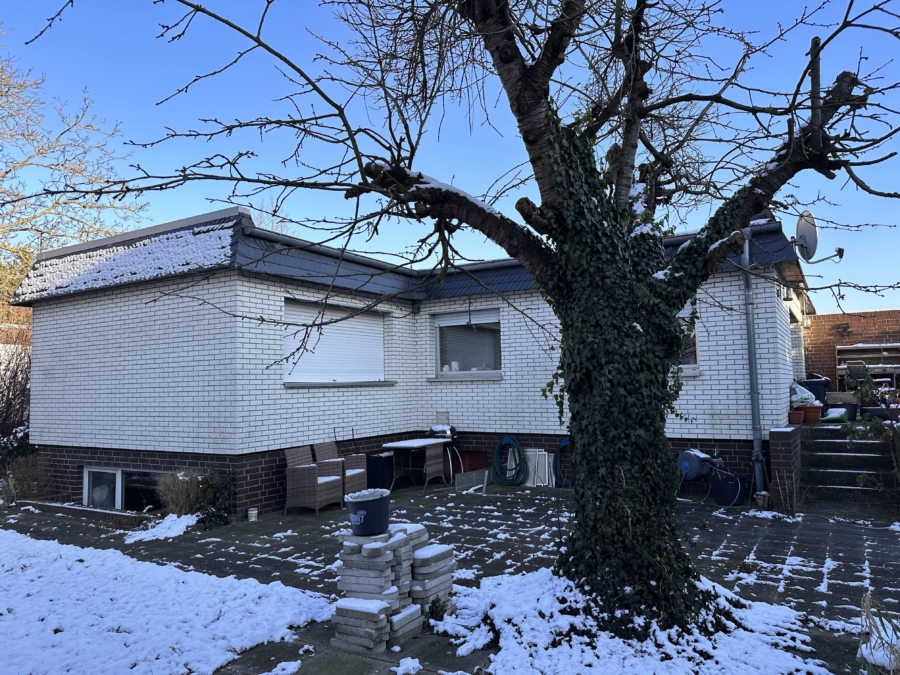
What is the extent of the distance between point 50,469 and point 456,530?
7470 millimetres

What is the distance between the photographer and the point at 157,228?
8.87 meters

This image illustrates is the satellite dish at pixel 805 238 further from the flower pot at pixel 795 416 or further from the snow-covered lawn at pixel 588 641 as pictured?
the snow-covered lawn at pixel 588 641

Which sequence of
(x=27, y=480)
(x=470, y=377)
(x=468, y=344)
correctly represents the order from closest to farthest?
(x=27, y=480) → (x=470, y=377) → (x=468, y=344)

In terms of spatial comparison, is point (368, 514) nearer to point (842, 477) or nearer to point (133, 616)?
point (133, 616)

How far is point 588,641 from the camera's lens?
141 inches

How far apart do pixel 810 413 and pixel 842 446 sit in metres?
0.67

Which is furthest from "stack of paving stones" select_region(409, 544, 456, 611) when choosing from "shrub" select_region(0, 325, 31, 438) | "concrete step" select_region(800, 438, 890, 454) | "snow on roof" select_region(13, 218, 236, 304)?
"shrub" select_region(0, 325, 31, 438)

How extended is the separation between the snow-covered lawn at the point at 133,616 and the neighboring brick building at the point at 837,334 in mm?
14901

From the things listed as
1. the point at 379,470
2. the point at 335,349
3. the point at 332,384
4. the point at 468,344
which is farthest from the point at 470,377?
the point at 332,384

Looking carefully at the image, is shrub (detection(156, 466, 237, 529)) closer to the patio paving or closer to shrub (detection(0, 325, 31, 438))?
the patio paving

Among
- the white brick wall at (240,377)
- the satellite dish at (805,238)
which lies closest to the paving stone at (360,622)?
the white brick wall at (240,377)

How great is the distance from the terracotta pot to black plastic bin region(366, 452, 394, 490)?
6582mm

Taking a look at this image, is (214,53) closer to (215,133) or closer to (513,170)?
(215,133)

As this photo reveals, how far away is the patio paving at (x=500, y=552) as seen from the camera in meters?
Answer: 3.84
